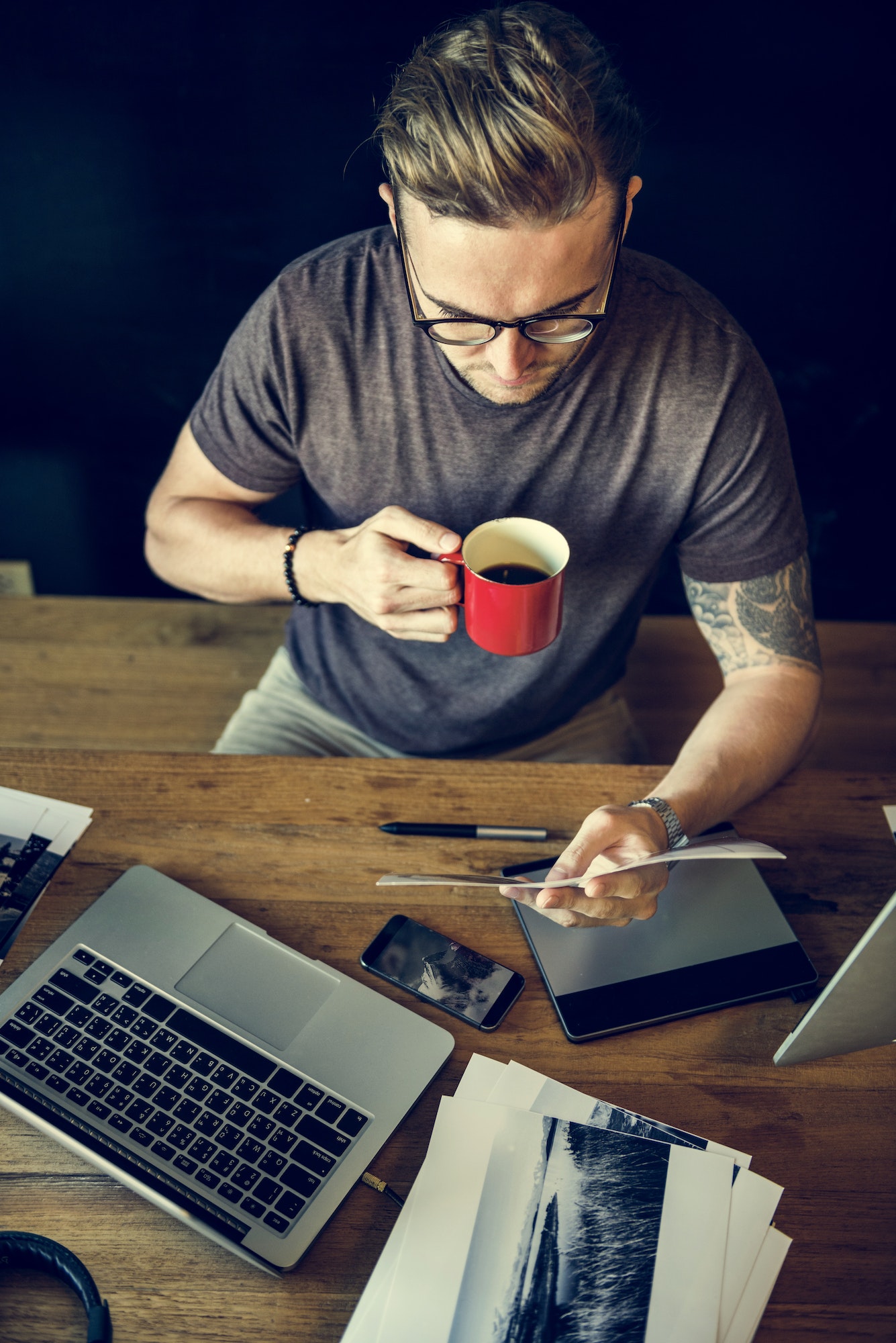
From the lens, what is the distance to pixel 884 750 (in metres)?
A: 1.71

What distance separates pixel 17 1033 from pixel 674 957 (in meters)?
0.62

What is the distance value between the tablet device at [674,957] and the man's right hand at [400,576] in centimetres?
29

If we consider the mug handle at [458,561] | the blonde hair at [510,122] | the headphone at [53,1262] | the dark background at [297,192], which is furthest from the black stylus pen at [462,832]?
the dark background at [297,192]

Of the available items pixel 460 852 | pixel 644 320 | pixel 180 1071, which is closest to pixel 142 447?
pixel 644 320

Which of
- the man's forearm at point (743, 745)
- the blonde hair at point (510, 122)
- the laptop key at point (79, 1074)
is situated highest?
the blonde hair at point (510, 122)

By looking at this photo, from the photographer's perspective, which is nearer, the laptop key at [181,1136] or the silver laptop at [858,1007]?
the silver laptop at [858,1007]

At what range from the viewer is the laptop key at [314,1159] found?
0.71m

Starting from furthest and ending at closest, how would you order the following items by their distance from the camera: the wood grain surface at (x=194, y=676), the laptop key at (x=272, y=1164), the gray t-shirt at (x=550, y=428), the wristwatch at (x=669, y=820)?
the wood grain surface at (x=194, y=676)
the gray t-shirt at (x=550, y=428)
the wristwatch at (x=669, y=820)
the laptop key at (x=272, y=1164)

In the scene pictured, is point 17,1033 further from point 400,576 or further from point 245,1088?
point 400,576

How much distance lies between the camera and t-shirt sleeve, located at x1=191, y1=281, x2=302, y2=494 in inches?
44.6

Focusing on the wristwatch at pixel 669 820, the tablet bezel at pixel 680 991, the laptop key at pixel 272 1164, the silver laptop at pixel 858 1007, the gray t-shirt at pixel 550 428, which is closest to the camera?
the silver laptop at pixel 858 1007

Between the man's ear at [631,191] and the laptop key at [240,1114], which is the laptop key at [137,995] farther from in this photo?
the man's ear at [631,191]

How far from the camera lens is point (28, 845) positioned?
940 mm

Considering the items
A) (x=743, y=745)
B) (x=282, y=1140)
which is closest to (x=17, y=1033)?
(x=282, y=1140)
